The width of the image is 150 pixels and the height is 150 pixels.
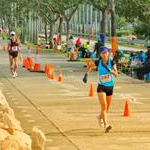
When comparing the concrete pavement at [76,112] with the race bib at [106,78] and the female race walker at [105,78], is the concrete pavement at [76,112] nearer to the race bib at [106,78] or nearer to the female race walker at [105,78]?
the female race walker at [105,78]

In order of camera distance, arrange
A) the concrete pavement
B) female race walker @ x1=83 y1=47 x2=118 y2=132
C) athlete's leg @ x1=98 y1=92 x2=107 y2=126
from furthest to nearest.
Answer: female race walker @ x1=83 y1=47 x2=118 y2=132
athlete's leg @ x1=98 y1=92 x2=107 y2=126
the concrete pavement

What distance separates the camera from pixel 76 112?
1552 cm

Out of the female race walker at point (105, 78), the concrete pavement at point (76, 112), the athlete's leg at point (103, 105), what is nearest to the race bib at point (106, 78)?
the female race walker at point (105, 78)

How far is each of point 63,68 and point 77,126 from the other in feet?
59.4

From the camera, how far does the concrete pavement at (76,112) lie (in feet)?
38.5

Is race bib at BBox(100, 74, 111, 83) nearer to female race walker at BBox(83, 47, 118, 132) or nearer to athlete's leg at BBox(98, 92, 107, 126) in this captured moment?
female race walker at BBox(83, 47, 118, 132)

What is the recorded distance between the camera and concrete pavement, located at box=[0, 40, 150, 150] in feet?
38.5

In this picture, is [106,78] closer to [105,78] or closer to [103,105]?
[105,78]

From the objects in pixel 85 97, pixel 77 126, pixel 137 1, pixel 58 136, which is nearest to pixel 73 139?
pixel 58 136

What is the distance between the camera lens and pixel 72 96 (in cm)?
1905

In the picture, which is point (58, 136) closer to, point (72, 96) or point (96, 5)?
point (72, 96)

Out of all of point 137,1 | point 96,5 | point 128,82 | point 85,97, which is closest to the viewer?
point 85,97

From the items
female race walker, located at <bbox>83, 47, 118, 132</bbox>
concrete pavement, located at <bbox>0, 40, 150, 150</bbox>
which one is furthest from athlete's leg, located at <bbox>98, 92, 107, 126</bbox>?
concrete pavement, located at <bbox>0, 40, 150, 150</bbox>

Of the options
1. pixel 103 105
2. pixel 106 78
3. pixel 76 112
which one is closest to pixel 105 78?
pixel 106 78
